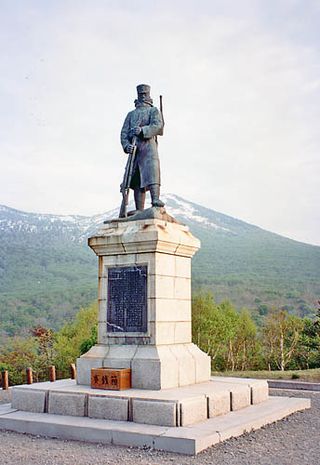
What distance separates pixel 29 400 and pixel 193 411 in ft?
7.96

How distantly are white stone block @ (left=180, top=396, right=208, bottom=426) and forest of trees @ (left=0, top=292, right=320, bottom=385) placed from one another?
16981 millimetres

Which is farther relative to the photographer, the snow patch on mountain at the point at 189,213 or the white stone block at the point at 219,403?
the snow patch on mountain at the point at 189,213

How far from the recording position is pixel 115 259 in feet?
28.2

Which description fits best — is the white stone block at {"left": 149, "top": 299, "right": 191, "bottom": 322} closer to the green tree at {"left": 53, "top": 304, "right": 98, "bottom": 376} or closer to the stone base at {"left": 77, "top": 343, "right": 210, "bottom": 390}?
the stone base at {"left": 77, "top": 343, "right": 210, "bottom": 390}

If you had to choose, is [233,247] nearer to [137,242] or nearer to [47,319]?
[47,319]

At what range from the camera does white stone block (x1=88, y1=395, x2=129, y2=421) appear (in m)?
6.98

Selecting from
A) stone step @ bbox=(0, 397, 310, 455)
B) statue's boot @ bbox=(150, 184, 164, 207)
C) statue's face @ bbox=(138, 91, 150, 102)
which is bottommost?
stone step @ bbox=(0, 397, 310, 455)

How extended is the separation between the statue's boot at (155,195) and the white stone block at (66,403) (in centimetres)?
316

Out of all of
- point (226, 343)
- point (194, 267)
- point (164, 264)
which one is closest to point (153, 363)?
point (164, 264)

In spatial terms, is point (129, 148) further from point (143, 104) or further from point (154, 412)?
point (154, 412)

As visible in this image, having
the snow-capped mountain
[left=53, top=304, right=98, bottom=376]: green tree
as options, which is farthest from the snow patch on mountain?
[left=53, top=304, right=98, bottom=376]: green tree

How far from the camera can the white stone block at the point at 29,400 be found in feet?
25.2

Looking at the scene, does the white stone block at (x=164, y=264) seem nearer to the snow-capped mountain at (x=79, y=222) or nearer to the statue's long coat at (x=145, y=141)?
the statue's long coat at (x=145, y=141)

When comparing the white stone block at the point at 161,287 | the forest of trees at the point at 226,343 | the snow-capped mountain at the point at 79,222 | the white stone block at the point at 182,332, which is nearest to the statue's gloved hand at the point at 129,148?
the white stone block at the point at 161,287
